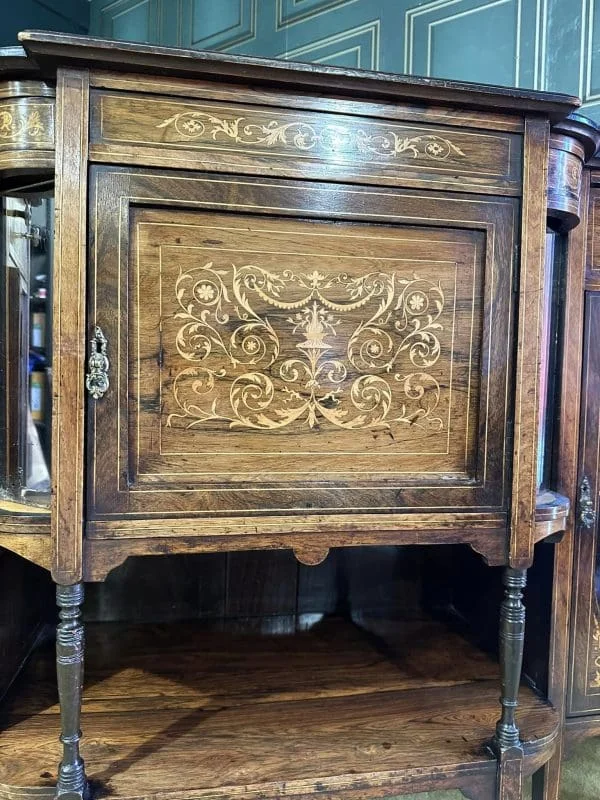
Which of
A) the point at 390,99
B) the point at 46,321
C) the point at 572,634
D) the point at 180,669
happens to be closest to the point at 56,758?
the point at 180,669

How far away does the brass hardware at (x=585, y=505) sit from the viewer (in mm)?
1162

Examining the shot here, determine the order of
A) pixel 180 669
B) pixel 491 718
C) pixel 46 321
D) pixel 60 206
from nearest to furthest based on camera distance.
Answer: pixel 60 206
pixel 46 321
pixel 491 718
pixel 180 669

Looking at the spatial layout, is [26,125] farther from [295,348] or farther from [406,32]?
[406,32]

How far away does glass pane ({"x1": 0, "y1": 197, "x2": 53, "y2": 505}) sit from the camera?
3.11 feet

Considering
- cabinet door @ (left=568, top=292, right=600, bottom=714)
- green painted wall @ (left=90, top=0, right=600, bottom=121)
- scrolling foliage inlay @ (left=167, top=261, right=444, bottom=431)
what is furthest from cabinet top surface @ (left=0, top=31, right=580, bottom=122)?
green painted wall @ (left=90, top=0, right=600, bottom=121)

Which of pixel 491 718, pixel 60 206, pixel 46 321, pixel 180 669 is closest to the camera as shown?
pixel 60 206

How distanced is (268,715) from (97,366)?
2.26ft

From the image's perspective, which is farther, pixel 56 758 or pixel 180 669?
pixel 180 669

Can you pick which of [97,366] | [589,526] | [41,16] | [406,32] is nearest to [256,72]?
[97,366]

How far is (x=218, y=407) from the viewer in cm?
89

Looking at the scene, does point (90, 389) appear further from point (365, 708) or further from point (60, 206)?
point (365, 708)

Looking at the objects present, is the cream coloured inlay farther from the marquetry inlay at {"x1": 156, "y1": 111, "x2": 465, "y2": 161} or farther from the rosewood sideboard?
the marquetry inlay at {"x1": 156, "y1": 111, "x2": 465, "y2": 161}

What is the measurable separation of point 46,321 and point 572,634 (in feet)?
3.59

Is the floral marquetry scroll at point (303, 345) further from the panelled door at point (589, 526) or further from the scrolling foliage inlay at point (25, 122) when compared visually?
the panelled door at point (589, 526)
